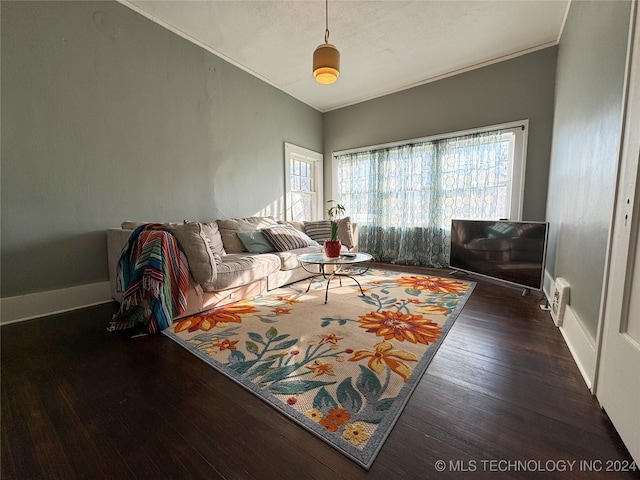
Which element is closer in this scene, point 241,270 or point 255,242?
point 241,270

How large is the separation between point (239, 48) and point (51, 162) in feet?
7.70

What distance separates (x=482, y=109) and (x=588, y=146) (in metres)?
2.26

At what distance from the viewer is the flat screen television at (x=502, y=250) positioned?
7.97 ft

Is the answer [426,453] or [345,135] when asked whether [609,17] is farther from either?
[345,135]

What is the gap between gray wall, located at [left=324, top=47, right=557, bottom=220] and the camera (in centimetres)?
311

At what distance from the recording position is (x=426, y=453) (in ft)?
2.87

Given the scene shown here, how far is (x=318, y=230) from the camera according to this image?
3934 mm

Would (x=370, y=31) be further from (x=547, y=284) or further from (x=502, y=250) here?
(x=547, y=284)

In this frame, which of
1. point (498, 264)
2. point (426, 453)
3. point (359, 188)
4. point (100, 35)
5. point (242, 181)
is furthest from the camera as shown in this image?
point (359, 188)

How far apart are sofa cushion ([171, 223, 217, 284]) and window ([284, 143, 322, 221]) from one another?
94.2 inches

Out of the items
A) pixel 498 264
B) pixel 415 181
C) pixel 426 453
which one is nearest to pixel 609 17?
pixel 498 264

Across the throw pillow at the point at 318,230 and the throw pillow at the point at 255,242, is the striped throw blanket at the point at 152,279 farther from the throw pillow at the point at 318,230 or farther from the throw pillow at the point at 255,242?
the throw pillow at the point at 318,230

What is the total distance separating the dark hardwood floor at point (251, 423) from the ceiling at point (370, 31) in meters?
3.10

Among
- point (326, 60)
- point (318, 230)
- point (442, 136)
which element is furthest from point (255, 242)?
point (442, 136)
